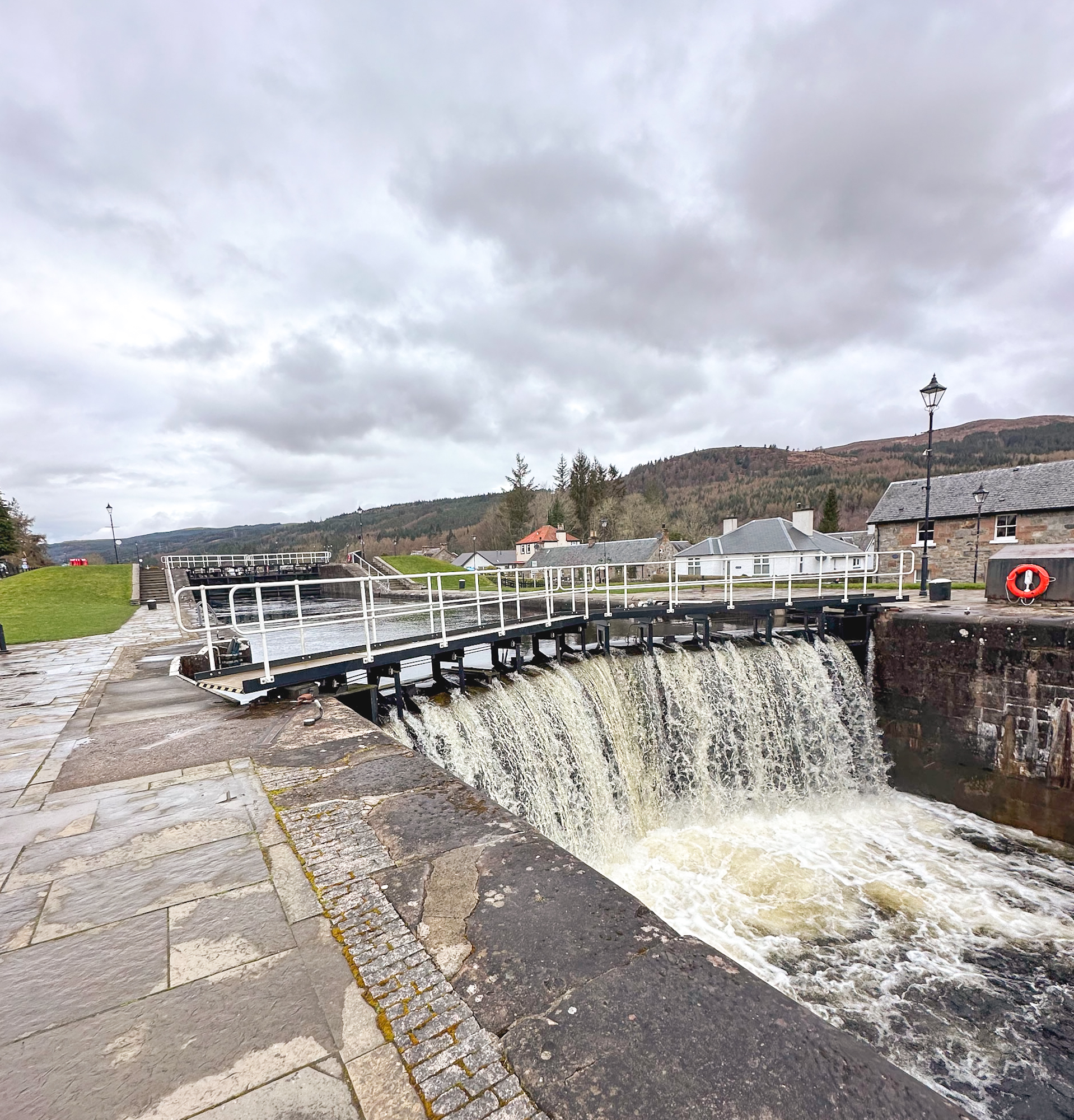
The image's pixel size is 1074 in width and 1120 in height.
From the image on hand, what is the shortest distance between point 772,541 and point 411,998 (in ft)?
118

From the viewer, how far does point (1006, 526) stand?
2648cm

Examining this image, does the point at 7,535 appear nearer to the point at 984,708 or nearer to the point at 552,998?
the point at 552,998

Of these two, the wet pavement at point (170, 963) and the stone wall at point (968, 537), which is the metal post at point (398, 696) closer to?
the wet pavement at point (170, 963)

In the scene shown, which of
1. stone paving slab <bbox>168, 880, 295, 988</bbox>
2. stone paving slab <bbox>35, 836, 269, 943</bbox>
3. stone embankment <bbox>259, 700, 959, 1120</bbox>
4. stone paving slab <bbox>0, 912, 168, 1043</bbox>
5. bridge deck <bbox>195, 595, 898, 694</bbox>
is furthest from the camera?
bridge deck <bbox>195, 595, 898, 694</bbox>

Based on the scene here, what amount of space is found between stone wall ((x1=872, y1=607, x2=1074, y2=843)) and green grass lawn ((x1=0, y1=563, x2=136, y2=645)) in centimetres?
2174

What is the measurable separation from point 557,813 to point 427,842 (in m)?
4.97

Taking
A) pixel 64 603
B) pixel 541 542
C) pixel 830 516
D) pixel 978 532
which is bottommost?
pixel 64 603

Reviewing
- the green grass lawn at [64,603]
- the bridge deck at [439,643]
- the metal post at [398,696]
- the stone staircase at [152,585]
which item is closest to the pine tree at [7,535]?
the green grass lawn at [64,603]

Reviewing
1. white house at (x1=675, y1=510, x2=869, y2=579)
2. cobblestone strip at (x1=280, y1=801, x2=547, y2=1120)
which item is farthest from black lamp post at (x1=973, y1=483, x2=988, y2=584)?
cobblestone strip at (x1=280, y1=801, x2=547, y2=1120)

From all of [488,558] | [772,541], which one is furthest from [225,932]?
[488,558]

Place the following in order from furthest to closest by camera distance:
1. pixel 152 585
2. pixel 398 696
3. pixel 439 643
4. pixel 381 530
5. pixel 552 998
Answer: pixel 381 530 → pixel 152 585 → pixel 439 643 → pixel 398 696 → pixel 552 998

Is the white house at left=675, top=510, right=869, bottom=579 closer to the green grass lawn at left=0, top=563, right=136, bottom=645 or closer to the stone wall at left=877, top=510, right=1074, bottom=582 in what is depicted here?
the stone wall at left=877, top=510, right=1074, bottom=582

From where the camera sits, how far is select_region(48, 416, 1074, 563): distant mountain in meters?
94.7

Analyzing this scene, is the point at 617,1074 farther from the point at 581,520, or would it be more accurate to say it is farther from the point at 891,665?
the point at 581,520
